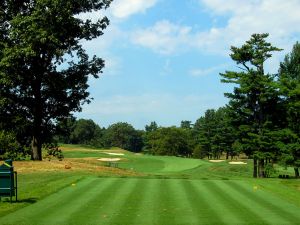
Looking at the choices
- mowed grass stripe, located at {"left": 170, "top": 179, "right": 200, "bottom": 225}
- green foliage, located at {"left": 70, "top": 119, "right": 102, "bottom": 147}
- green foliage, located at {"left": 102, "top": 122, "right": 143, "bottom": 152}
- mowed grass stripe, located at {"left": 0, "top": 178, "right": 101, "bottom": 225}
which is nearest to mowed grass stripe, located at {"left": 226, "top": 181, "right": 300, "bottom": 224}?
mowed grass stripe, located at {"left": 170, "top": 179, "right": 200, "bottom": 225}

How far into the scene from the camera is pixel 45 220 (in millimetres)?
11352

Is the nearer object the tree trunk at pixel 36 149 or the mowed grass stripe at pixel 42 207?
the mowed grass stripe at pixel 42 207

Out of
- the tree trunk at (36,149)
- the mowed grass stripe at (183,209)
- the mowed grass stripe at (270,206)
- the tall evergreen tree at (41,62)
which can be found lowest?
the mowed grass stripe at (270,206)

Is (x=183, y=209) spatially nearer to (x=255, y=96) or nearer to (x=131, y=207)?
Answer: (x=131, y=207)

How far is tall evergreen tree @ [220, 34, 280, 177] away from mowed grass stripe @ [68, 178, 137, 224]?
31.6m

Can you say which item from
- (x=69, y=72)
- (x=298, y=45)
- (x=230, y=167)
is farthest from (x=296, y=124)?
(x=69, y=72)

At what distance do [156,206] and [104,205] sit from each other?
58.9 inches

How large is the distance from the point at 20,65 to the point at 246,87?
2403 cm

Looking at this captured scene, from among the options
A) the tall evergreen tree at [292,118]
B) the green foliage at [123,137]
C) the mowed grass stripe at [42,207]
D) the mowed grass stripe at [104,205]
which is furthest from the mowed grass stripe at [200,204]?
the green foliage at [123,137]

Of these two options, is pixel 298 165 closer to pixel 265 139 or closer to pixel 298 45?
pixel 265 139

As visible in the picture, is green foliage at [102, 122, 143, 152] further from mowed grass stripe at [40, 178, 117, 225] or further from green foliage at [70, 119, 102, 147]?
mowed grass stripe at [40, 178, 117, 225]

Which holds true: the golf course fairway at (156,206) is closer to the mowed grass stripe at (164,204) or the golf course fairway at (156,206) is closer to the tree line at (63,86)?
the mowed grass stripe at (164,204)

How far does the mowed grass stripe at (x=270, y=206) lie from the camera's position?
12000mm

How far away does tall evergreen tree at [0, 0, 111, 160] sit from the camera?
102 feet
